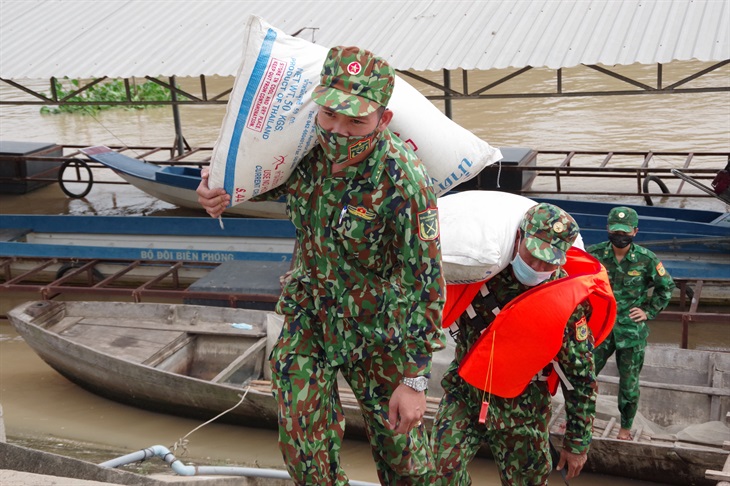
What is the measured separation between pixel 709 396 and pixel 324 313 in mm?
4231

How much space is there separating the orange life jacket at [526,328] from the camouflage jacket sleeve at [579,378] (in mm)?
76

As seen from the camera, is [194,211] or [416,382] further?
[194,211]

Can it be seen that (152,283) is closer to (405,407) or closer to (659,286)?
(659,286)

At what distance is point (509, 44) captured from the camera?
30.9ft

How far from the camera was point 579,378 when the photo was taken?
3559 mm

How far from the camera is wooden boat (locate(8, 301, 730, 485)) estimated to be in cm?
604

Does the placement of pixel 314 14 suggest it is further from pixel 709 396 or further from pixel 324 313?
pixel 324 313

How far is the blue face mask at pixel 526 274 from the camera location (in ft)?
11.4

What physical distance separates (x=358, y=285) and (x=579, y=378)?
3.53 ft

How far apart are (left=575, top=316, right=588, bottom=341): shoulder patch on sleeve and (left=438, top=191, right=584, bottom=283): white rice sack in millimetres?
356

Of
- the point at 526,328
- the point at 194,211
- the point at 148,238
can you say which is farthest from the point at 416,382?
the point at 194,211

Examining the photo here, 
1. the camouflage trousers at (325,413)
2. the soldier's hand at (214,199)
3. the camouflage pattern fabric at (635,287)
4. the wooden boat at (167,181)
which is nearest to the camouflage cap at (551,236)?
the camouflage trousers at (325,413)

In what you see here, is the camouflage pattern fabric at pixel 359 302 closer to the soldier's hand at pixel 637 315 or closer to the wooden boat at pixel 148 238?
the soldier's hand at pixel 637 315

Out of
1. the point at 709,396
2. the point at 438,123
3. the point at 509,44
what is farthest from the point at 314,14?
the point at 438,123
